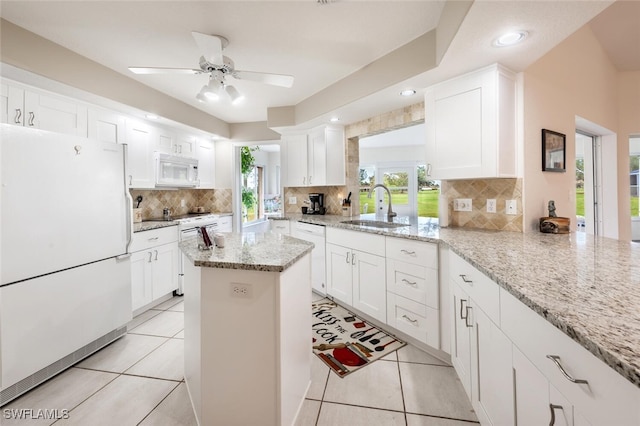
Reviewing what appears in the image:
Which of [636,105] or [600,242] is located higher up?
[636,105]

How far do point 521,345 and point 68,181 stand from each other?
2773mm

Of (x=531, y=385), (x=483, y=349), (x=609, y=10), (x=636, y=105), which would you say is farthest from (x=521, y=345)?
(x=636, y=105)

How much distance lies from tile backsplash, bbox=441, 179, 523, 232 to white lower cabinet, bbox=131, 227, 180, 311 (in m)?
3.10

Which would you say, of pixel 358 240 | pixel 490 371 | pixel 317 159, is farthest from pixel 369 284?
pixel 317 159

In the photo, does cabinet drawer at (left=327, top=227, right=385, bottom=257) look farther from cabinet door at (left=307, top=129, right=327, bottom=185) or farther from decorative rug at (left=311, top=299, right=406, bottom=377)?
cabinet door at (left=307, top=129, right=327, bottom=185)

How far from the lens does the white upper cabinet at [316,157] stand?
3811 millimetres

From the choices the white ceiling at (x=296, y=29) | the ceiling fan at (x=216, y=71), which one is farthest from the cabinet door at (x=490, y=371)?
the ceiling fan at (x=216, y=71)

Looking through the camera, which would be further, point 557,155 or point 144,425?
point 557,155

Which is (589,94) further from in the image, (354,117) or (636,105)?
(354,117)

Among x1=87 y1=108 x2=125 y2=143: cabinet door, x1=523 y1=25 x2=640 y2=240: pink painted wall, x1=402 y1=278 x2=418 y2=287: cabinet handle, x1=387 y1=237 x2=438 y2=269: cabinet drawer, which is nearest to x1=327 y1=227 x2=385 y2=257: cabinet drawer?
x1=387 y1=237 x2=438 y2=269: cabinet drawer

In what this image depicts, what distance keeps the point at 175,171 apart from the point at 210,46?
226cm

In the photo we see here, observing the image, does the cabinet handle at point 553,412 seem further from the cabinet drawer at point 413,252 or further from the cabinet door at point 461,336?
the cabinet drawer at point 413,252

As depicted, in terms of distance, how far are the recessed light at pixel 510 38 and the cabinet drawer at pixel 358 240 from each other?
1555 millimetres

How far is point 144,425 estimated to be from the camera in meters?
1.50
